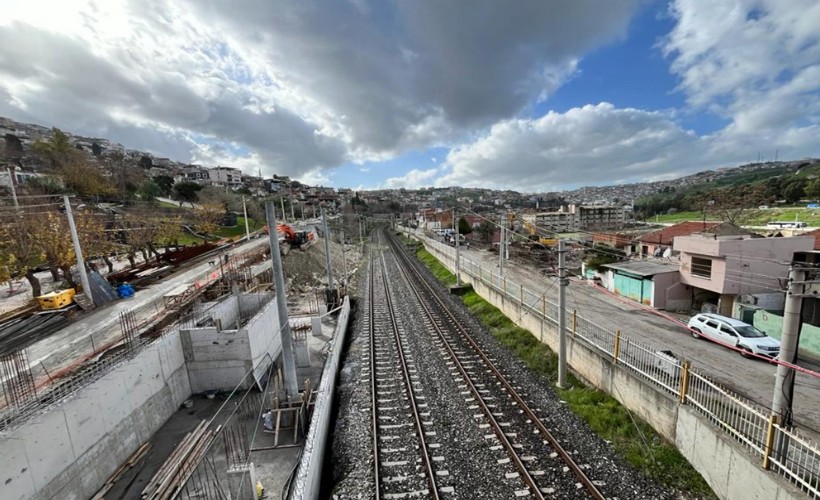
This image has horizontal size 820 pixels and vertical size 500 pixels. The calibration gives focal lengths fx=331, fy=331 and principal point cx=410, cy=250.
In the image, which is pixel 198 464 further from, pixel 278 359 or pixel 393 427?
pixel 278 359

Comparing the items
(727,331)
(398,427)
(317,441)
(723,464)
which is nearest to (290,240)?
(398,427)

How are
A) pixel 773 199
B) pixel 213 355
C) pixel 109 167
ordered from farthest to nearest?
pixel 773 199
pixel 109 167
pixel 213 355

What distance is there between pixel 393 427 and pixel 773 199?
285 feet

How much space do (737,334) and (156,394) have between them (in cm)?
2126

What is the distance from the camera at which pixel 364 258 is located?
45375 millimetres

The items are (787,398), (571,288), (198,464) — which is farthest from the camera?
(571,288)

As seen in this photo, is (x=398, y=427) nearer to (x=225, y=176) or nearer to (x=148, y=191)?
(x=148, y=191)

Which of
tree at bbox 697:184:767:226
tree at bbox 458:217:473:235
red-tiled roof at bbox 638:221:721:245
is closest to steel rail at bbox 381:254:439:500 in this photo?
red-tiled roof at bbox 638:221:721:245

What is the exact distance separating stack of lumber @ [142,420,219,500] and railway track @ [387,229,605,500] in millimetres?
7472

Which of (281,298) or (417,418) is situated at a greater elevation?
(281,298)

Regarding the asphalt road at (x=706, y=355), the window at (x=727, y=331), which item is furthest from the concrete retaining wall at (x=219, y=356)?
A: the window at (x=727, y=331)

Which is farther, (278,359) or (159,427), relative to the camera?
(278,359)

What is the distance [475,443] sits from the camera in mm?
8539

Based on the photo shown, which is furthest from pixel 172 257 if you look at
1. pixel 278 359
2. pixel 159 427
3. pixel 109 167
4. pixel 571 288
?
pixel 109 167
